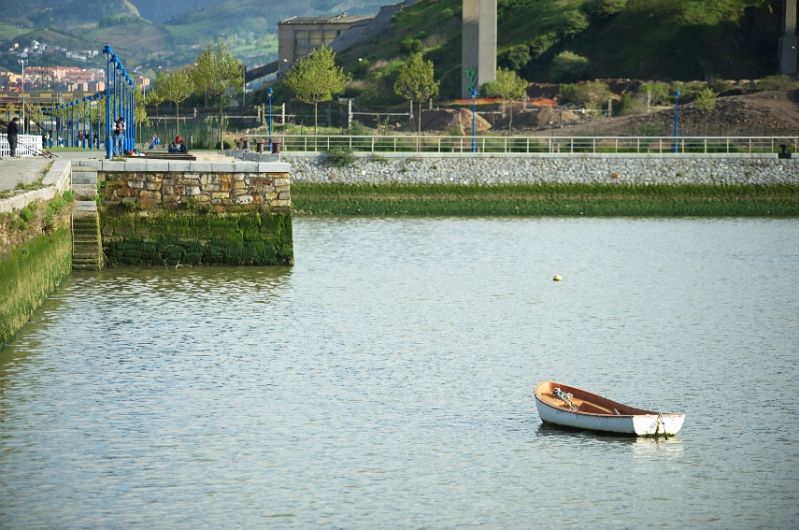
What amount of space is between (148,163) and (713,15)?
10968 centimetres

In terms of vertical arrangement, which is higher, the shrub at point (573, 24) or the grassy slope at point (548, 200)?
the shrub at point (573, 24)

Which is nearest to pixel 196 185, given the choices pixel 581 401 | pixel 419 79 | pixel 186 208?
pixel 186 208

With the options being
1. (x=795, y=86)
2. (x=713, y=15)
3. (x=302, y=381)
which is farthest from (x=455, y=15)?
(x=302, y=381)

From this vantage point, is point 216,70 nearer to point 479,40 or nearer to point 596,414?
point 479,40

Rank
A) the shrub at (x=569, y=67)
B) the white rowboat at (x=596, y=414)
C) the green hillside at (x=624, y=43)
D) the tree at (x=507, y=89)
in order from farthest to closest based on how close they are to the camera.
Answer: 1. the shrub at (x=569, y=67)
2. the green hillside at (x=624, y=43)
3. the tree at (x=507, y=89)
4. the white rowboat at (x=596, y=414)

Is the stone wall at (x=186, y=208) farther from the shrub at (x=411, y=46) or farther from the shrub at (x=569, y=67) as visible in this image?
the shrub at (x=411, y=46)

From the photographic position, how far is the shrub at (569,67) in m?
134

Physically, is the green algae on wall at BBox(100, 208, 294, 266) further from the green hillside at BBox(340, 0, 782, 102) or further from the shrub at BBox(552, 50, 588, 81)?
the shrub at BBox(552, 50, 588, 81)

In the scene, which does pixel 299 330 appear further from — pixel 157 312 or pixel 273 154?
pixel 273 154

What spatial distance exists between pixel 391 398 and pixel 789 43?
351 ft

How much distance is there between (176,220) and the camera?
41.8 metres

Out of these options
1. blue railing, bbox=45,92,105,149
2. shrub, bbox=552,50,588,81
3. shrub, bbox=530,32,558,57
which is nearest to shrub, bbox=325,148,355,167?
blue railing, bbox=45,92,105,149

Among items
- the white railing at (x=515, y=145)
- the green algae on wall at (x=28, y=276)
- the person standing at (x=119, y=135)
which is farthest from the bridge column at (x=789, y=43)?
the green algae on wall at (x=28, y=276)

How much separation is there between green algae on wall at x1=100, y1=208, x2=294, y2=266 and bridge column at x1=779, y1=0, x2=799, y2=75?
91363 mm
